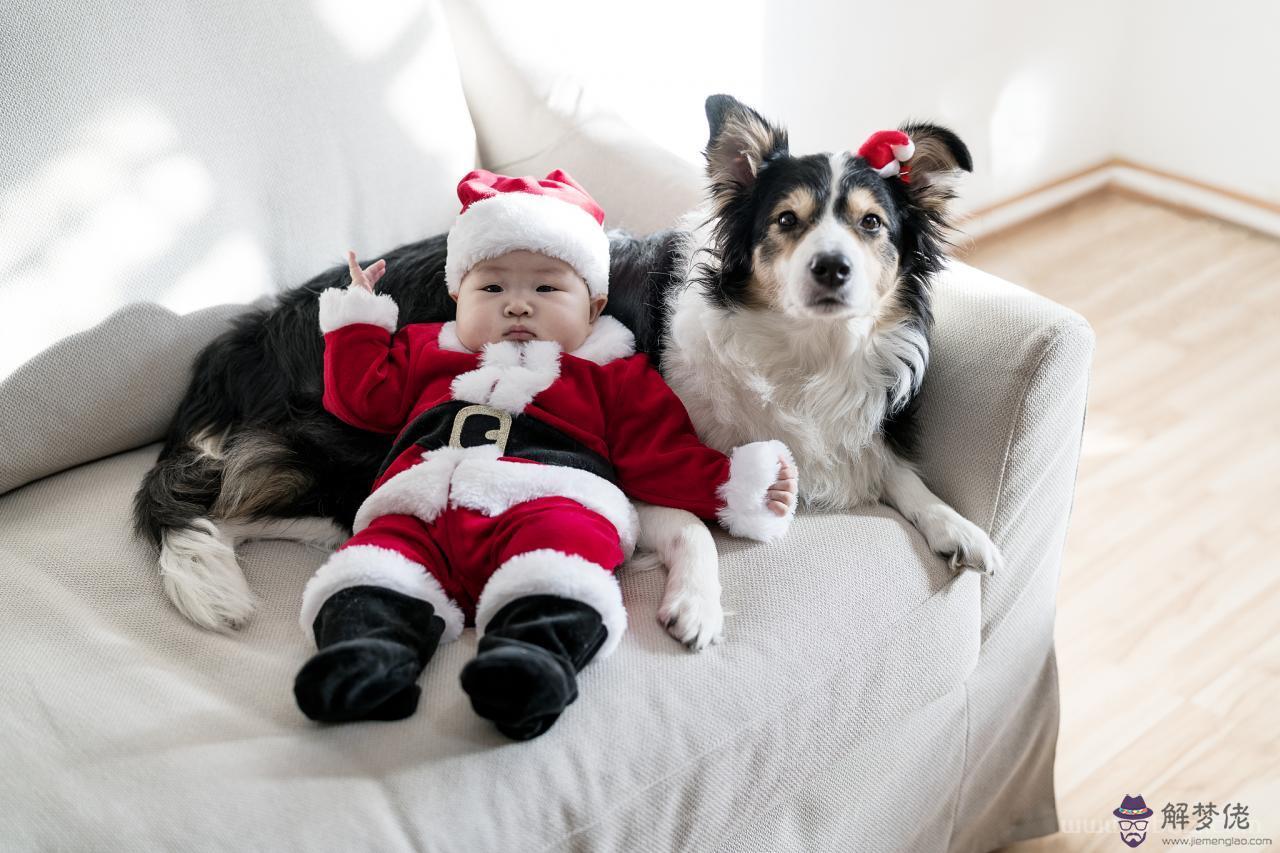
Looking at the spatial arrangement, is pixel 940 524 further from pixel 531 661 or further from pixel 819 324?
pixel 531 661

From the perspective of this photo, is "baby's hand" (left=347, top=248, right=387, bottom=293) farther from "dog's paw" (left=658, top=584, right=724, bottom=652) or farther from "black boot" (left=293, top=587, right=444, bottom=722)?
"dog's paw" (left=658, top=584, right=724, bottom=652)

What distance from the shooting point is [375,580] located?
124 centimetres

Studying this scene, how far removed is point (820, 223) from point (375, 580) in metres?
0.75

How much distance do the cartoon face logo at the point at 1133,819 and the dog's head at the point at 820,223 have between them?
0.90m

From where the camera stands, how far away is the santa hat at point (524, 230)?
1529 mm

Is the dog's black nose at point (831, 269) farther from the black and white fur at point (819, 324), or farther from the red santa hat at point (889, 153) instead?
the red santa hat at point (889, 153)

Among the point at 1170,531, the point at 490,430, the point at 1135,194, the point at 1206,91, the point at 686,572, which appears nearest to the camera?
the point at 686,572

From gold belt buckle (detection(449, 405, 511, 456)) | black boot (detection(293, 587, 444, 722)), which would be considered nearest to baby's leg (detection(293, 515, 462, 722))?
black boot (detection(293, 587, 444, 722))

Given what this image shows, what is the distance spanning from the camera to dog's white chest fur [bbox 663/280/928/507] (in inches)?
59.4

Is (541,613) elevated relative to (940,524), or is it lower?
elevated

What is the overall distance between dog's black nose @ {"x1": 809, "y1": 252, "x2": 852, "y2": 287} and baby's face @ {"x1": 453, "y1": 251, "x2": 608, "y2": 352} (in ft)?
1.27

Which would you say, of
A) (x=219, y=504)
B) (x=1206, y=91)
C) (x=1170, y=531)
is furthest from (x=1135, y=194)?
(x=219, y=504)

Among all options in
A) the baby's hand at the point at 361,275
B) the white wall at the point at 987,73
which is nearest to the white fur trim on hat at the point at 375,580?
the baby's hand at the point at 361,275

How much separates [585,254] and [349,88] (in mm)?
591
